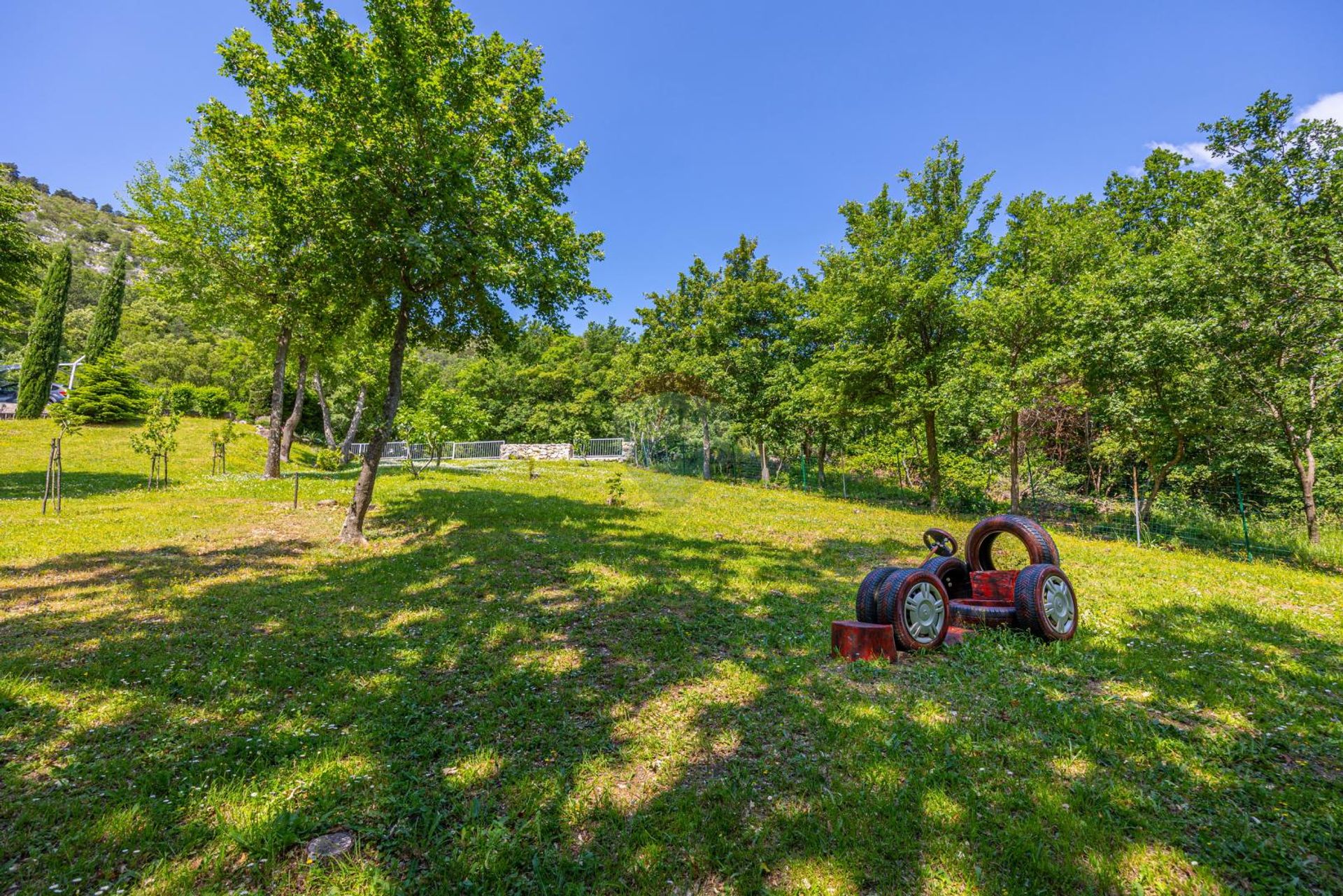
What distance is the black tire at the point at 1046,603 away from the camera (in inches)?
234

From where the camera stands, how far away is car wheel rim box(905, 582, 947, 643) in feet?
18.5

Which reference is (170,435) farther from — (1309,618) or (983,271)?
(983,271)

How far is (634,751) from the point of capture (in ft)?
12.7

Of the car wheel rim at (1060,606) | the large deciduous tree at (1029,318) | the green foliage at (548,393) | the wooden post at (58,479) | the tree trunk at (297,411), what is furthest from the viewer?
the green foliage at (548,393)

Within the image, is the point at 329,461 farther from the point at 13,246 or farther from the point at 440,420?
the point at 13,246

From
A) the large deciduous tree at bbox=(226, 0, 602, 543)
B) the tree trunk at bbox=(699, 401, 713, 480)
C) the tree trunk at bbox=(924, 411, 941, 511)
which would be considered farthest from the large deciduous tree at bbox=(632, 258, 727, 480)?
the large deciduous tree at bbox=(226, 0, 602, 543)

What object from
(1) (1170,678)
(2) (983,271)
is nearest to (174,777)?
(1) (1170,678)

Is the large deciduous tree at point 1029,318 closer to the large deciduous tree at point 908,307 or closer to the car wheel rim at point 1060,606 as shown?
the large deciduous tree at point 908,307

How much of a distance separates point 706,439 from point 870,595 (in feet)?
82.7

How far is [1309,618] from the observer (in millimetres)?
7195

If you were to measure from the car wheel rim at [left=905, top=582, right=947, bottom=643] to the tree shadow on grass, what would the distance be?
37 centimetres

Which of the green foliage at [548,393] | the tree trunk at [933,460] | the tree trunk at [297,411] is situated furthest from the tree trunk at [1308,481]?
the green foliage at [548,393]

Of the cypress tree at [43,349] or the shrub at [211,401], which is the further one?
the shrub at [211,401]

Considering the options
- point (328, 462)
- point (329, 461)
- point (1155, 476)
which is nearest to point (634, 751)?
point (1155, 476)
